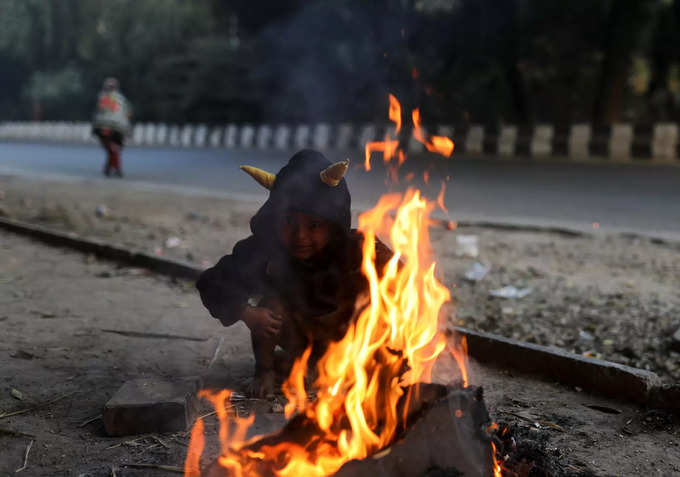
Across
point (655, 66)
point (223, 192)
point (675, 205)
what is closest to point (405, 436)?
point (675, 205)

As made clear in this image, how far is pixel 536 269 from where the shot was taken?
589 cm

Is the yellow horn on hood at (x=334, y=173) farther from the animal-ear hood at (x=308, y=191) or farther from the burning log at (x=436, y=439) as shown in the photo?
the burning log at (x=436, y=439)

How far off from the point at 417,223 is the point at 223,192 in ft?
30.9

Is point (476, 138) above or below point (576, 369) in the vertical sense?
above

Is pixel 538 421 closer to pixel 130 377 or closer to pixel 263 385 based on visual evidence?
pixel 263 385

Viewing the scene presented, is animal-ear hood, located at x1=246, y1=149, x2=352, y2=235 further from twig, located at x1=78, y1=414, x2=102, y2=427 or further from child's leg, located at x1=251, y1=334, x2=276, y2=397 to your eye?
twig, located at x1=78, y1=414, x2=102, y2=427

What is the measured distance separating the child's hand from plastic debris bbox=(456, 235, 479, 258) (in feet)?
12.1

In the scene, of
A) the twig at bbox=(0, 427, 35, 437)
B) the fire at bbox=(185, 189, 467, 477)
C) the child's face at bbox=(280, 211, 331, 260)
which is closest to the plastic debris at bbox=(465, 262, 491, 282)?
the fire at bbox=(185, 189, 467, 477)

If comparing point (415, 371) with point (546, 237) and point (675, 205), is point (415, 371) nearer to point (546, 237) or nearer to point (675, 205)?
point (546, 237)

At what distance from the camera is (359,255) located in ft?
9.58

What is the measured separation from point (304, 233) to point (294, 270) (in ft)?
0.99

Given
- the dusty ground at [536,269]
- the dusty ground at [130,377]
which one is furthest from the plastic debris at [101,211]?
the dusty ground at [130,377]

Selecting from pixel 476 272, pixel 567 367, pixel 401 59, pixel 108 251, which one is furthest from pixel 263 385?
pixel 401 59

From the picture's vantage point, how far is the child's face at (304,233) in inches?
109
